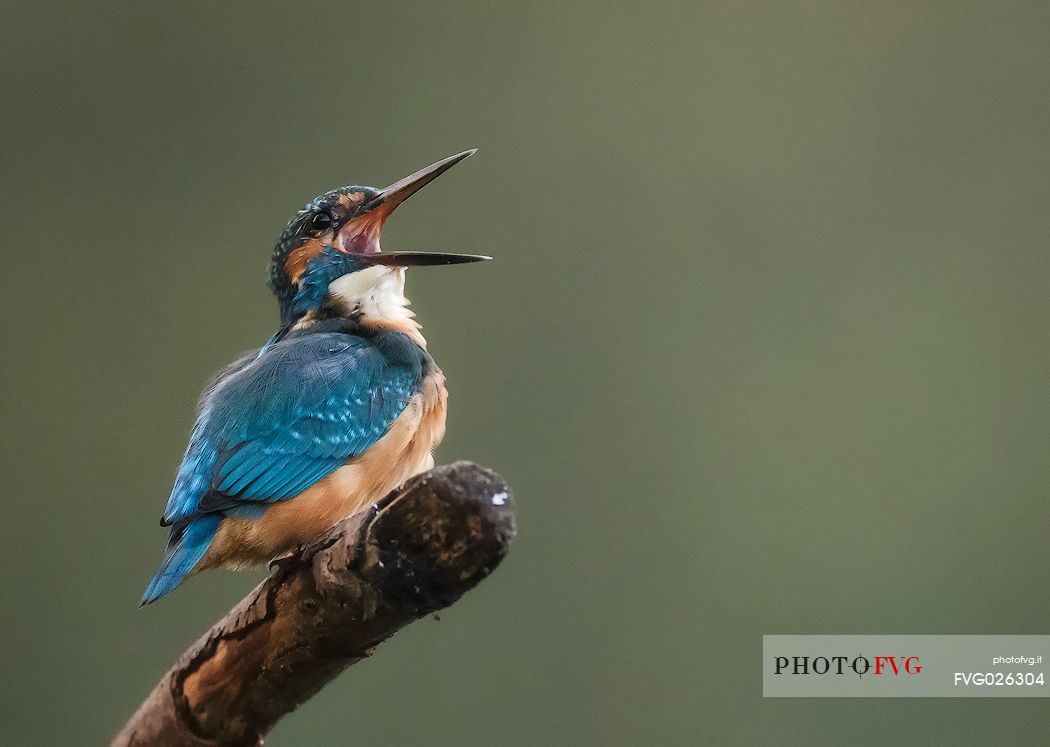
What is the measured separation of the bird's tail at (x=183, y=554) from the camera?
5.31ft

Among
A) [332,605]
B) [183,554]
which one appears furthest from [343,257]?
[332,605]

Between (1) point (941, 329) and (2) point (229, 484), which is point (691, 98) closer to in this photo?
(1) point (941, 329)

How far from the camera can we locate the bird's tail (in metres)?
1.62

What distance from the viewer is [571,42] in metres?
3.53

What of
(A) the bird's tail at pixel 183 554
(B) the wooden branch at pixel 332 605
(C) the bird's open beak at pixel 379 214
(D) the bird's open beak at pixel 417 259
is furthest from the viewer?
(C) the bird's open beak at pixel 379 214

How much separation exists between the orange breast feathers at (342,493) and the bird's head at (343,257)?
232 millimetres

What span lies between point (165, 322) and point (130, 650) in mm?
912

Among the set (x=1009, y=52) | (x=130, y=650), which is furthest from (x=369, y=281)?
(x=1009, y=52)

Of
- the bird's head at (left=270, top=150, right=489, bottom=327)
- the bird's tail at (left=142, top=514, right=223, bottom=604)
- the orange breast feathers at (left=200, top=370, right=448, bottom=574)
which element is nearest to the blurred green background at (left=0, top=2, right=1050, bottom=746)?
the bird's head at (left=270, top=150, right=489, bottom=327)

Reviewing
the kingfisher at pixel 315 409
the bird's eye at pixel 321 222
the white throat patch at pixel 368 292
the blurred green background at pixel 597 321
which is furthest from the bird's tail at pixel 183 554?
the blurred green background at pixel 597 321

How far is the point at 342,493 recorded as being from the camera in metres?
1.92

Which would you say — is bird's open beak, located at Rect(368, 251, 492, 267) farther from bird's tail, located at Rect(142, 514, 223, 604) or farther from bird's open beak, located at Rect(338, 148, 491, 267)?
bird's tail, located at Rect(142, 514, 223, 604)

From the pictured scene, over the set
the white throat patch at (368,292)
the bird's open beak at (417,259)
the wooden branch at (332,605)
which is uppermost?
the bird's open beak at (417,259)

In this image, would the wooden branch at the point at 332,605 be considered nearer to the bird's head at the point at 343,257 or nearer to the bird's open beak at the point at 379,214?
the bird's head at the point at 343,257
